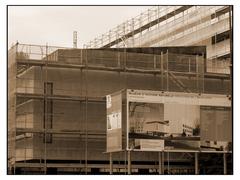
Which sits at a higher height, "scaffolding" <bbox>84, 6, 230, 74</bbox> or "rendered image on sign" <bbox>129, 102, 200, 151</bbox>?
"scaffolding" <bbox>84, 6, 230, 74</bbox>

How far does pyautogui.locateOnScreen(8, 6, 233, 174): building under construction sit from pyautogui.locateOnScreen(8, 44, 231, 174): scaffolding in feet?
0.07

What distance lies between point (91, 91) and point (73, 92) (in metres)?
0.41

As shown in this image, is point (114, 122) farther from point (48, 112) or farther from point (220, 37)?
point (220, 37)

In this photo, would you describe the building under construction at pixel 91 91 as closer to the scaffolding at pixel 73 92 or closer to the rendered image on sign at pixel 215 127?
the scaffolding at pixel 73 92

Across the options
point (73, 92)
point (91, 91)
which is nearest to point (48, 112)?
point (73, 92)

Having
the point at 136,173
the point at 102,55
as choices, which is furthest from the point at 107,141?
the point at 102,55

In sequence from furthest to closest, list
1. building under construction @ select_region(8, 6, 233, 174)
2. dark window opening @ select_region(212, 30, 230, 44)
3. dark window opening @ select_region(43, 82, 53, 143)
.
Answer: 1. dark window opening @ select_region(212, 30, 230, 44)
2. dark window opening @ select_region(43, 82, 53, 143)
3. building under construction @ select_region(8, 6, 233, 174)

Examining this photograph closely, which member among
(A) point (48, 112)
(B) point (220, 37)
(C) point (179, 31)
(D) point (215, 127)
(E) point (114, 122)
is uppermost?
(C) point (179, 31)

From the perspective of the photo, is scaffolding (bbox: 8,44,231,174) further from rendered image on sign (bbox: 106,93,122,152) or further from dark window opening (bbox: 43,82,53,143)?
rendered image on sign (bbox: 106,93,122,152)

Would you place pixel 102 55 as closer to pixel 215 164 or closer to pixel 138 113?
pixel 138 113

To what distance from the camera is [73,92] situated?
51.6ft

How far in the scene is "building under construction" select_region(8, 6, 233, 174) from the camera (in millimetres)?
15312

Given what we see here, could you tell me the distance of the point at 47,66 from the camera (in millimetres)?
15586

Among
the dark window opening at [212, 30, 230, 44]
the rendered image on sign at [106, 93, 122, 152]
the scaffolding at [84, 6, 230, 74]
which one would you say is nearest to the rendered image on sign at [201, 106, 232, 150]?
the scaffolding at [84, 6, 230, 74]
